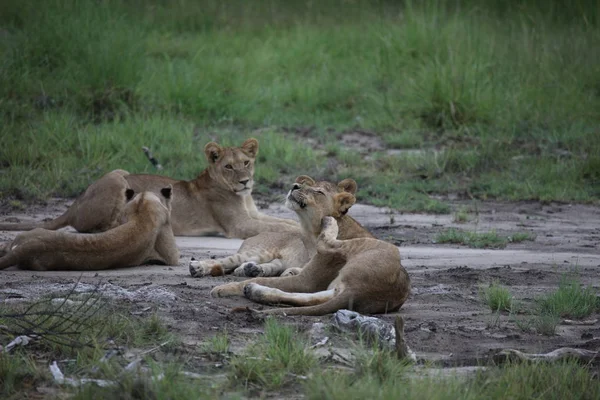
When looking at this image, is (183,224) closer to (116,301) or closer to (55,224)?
(55,224)

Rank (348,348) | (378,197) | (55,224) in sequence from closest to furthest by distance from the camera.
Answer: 1. (348,348)
2. (55,224)
3. (378,197)

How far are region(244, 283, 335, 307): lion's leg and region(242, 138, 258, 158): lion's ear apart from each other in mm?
3935

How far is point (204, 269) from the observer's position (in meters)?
6.64

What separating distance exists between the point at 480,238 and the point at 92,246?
3146mm

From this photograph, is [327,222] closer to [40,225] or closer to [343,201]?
[343,201]

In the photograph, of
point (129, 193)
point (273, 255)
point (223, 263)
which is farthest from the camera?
point (129, 193)

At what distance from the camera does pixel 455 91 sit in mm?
12734

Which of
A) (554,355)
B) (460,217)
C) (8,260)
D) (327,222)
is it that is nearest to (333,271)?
(327,222)

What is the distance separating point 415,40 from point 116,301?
953 centimetres

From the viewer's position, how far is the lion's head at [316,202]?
611 cm

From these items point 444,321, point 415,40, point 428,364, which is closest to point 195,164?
point 415,40

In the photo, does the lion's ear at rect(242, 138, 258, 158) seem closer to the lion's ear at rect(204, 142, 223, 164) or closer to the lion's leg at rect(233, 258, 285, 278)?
the lion's ear at rect(204, 142, 223, 164)

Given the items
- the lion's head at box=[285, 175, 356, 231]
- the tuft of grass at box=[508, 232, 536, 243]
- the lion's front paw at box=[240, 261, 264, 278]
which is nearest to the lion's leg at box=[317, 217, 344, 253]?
the lion's head at box=[285, 175, 356, 231]

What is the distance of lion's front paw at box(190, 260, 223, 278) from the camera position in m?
6.59
